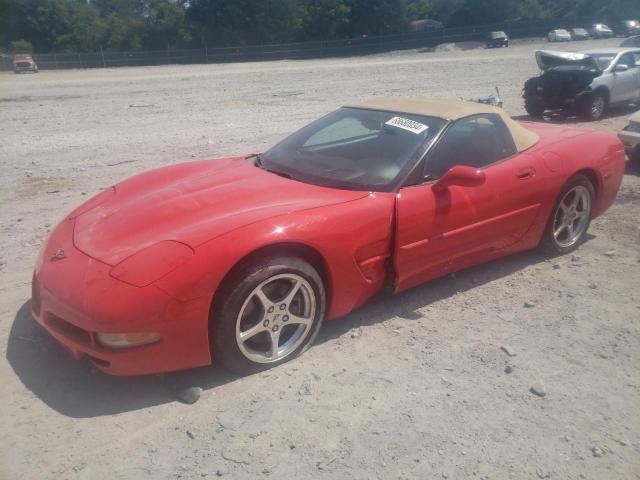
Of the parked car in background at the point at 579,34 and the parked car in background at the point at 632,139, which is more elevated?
the parked car in background at the point at 579,34

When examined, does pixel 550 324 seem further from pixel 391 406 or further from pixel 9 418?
pixel 9 418

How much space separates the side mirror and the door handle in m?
0.67

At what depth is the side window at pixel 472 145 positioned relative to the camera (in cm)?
379

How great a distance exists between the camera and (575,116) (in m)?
11.9

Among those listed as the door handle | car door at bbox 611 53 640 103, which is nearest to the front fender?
the door handle

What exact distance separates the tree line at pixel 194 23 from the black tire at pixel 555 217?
49764 mm

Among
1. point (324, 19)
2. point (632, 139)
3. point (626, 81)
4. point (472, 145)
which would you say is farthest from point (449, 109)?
point (324, 19)

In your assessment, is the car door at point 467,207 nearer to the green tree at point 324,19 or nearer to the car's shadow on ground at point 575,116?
the car's shadow on ground at point 575,116

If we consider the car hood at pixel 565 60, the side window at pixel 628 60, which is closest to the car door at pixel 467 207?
the car hood at pixel 565 60

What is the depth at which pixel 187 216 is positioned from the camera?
3.18m

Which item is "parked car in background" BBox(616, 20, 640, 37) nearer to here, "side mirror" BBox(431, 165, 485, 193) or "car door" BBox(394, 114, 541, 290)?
"car door" BBox(394, 114, 541, 290)

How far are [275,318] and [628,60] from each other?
12711 mm

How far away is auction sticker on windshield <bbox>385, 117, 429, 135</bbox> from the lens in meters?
3.89

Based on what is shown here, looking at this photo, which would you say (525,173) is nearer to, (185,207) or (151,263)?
(185,207)
